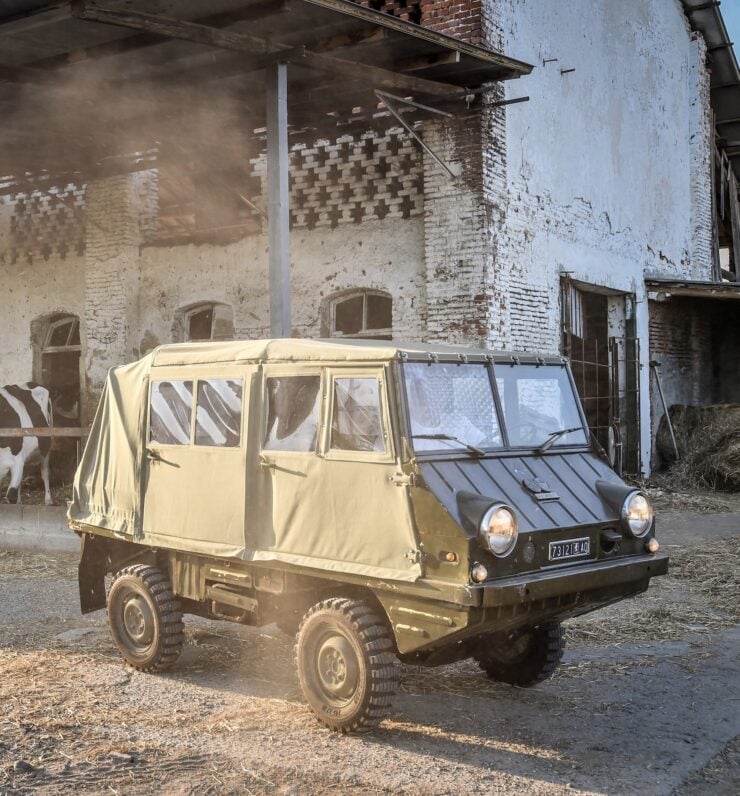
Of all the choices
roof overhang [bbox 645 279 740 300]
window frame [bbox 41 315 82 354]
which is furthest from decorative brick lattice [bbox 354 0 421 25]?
window frame [bbox 41 315 82 354]

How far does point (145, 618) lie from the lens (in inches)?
257

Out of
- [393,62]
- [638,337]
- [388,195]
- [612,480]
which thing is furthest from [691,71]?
[612,480]

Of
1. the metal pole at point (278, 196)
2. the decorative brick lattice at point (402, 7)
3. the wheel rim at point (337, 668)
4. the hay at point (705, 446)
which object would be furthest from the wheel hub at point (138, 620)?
the hay at point (705, 446)

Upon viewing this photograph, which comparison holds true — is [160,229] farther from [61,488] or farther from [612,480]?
[612,480]

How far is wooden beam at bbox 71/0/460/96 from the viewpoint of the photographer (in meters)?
8.96

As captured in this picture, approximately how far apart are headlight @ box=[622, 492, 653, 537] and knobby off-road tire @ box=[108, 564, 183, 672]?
117 inches

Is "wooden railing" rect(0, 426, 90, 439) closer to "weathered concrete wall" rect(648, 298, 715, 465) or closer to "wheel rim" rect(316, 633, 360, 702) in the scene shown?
"wheel rim" rect(316, 633, 360, 702)

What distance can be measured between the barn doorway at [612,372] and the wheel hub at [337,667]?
437 inches

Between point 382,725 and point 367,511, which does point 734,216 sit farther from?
point 382,725

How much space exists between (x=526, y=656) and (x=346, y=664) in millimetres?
1439

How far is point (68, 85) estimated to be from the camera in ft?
36.6

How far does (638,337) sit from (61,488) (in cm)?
1000

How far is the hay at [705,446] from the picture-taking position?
16125 millimetres

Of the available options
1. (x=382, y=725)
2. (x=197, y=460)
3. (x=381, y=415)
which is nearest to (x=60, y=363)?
(x=197, y=460)
